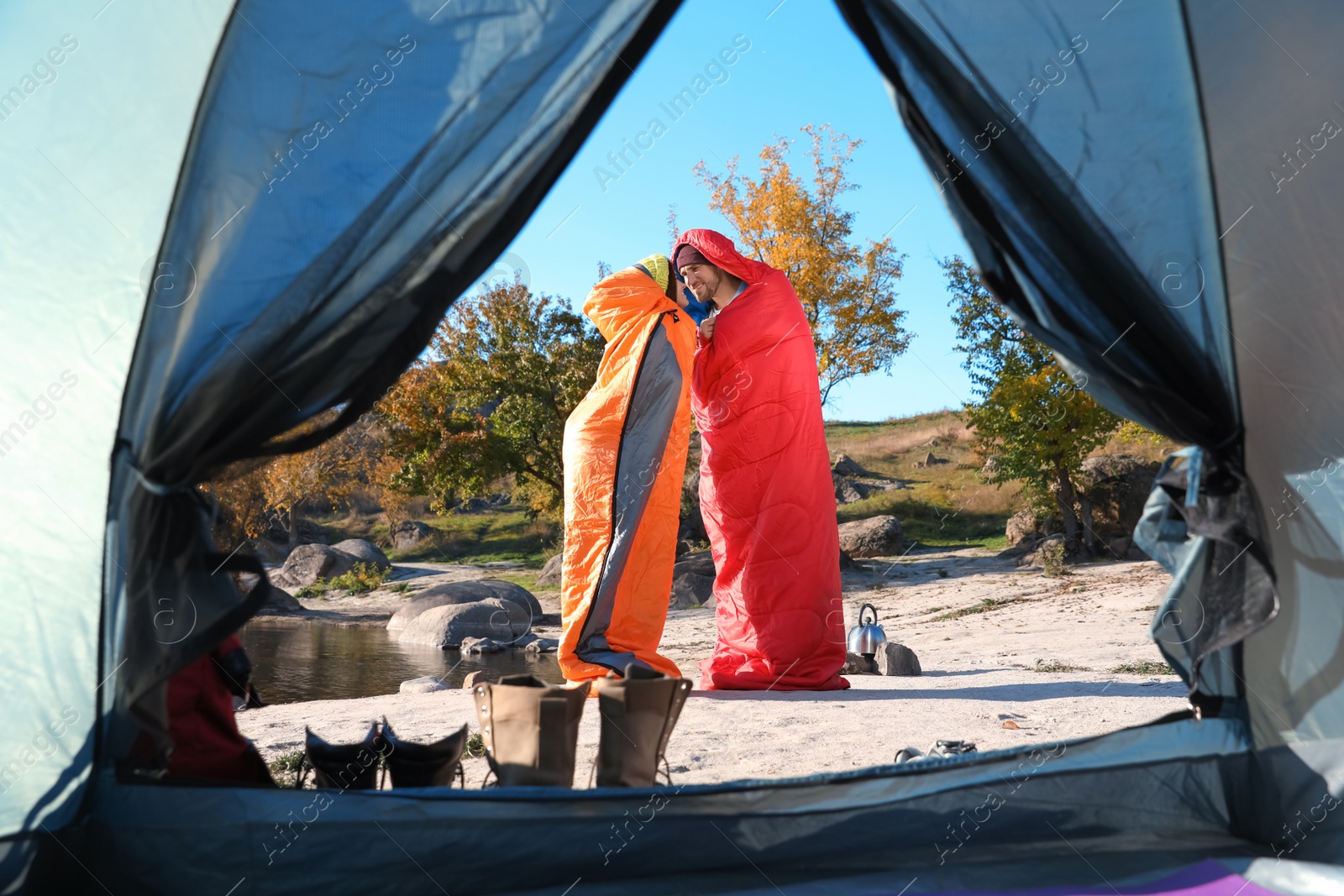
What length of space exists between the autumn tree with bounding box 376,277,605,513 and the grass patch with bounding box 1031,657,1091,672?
917cm

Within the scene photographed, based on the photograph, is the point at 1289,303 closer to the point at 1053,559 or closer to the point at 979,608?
the point at 979,608

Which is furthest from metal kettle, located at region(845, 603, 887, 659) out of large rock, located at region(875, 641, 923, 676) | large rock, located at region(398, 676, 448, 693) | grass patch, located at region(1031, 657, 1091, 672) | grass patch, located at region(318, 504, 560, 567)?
grass patch, located at region(318, 504, 560, 567)

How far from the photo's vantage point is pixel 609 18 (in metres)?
2.29

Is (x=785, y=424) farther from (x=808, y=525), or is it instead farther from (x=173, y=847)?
(x=173, y=847)

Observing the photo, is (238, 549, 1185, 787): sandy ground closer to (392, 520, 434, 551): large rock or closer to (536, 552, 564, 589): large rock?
(536, 552, 564, 589): large rock

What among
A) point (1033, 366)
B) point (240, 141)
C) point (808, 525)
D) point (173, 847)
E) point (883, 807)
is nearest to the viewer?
point (173, 847)

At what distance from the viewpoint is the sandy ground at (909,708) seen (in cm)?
344

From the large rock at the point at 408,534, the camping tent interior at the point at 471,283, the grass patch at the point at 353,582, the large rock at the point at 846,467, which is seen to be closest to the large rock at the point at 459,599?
the grass patch at the point at 353,582

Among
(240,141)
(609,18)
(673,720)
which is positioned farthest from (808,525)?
(240,141)

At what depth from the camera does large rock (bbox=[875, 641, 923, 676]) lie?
584cm

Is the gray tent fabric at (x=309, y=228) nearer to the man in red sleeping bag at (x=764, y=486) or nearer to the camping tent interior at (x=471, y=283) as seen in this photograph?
the camping tent interior at (x=471, y=283)

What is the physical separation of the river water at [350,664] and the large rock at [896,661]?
2133 mm

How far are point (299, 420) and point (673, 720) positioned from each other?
4.08 ft

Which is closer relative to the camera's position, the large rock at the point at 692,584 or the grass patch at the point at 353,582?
the large rock at the point at 692,584
